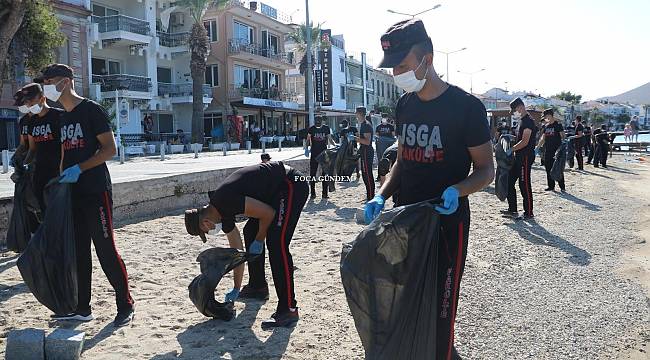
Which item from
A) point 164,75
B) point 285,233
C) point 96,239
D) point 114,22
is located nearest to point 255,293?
point 285,233

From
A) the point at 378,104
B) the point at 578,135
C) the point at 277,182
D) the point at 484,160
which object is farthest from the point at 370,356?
the point at 378,104

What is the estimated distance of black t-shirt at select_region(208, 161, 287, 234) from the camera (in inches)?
151

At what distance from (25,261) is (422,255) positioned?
2814 millimetres

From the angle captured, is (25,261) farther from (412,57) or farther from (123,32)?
(123,32)

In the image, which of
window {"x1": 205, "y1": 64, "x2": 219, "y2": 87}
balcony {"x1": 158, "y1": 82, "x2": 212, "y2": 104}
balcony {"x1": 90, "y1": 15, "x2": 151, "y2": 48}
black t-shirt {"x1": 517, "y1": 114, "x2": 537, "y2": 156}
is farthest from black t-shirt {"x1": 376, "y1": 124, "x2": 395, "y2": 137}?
window {"x1": 205, "y1": 64, "x2": 219, "y2": 87}

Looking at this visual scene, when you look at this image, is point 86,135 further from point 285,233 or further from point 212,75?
point 212,75

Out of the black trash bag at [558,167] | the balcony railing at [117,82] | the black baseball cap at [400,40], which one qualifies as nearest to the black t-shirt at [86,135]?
the black baseball cap at [400,40]

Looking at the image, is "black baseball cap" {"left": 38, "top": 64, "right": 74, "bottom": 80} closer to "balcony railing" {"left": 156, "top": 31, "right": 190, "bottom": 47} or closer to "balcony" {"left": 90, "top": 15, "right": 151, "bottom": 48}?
"balcony" {"left": 90, "top": 15, "right": 151, "bottom": 48}

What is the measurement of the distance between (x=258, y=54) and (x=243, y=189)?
125 ft

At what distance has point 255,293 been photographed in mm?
4789

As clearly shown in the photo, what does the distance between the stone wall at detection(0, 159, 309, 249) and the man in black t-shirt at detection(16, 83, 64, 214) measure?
2.93m

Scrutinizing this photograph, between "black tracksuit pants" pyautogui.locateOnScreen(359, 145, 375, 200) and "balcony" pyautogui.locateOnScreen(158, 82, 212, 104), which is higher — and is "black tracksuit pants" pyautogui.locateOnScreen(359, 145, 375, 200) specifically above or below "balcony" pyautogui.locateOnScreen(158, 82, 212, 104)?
below

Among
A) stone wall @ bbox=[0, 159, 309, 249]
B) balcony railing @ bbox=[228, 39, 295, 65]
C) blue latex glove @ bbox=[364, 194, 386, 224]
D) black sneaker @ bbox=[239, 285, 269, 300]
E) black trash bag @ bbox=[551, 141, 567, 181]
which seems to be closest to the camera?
blue latex glove @ bbox=[364, 194, 386, 224]

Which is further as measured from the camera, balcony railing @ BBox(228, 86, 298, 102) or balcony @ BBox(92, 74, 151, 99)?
balcony railing @ BBox(228, 86, 298, 102)
